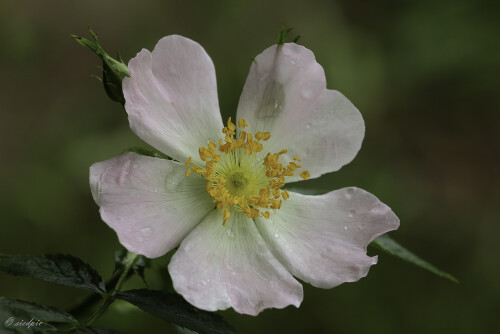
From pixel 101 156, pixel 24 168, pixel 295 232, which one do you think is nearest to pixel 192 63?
pixel 295 232

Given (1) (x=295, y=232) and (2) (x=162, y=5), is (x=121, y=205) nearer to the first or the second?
(1) (x=295, y=232)

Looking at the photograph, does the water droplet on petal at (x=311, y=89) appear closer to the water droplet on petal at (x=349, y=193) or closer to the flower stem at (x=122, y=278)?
the water droplet on petal at (x=349, y=193)

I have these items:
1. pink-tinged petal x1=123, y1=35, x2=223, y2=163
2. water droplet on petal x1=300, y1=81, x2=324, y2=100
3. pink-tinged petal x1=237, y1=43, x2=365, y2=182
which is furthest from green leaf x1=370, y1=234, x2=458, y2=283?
pink-tinged petal x1=123, y1=35, x2=223, y2=163

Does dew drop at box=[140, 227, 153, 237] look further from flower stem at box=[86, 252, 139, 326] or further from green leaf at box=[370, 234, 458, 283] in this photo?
green leaf at box=[370, 234, 458, 283]

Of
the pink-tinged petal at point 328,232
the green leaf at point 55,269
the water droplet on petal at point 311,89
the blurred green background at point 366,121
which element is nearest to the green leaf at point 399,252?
the pink-tinged petal at point 328,232

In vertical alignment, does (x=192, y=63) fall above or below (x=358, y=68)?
above
